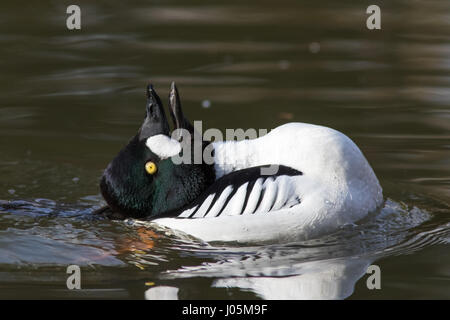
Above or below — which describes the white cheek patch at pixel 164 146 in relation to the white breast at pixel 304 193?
above

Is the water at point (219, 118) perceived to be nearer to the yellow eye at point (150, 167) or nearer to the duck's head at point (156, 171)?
the duck's head at point (156, 171)

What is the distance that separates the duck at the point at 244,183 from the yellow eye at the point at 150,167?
0.01m

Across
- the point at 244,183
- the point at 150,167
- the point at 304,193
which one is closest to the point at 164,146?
the point at 150,167

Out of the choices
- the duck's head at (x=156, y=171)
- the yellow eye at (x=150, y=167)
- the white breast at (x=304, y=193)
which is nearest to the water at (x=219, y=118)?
the white breast at (x=304, y=193)

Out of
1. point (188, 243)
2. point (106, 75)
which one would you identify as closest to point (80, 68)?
point (106, 75)

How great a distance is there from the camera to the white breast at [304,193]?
674cm

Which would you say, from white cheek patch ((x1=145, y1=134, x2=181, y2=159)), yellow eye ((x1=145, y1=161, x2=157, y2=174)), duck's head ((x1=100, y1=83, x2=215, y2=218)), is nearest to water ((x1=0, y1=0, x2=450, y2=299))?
duck's head ((x1=100, y1=83, x2=215, y2=218))

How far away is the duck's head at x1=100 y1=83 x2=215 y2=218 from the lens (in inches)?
280

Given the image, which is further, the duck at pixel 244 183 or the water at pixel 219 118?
the duck at pixel 244 183

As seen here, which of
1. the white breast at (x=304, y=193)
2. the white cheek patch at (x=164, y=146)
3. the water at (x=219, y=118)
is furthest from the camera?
the white cheek patch at (x=164, y=146)

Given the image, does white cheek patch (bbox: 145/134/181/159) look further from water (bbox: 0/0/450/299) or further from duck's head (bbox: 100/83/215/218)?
water (bbox: 0/0/450/299)

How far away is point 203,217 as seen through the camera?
700cm

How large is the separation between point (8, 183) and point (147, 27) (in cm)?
584

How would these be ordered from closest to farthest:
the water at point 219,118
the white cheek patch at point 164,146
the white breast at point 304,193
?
the water at point 219,118, the white breast at point 304,193, the white cheek patch at point 164,146
